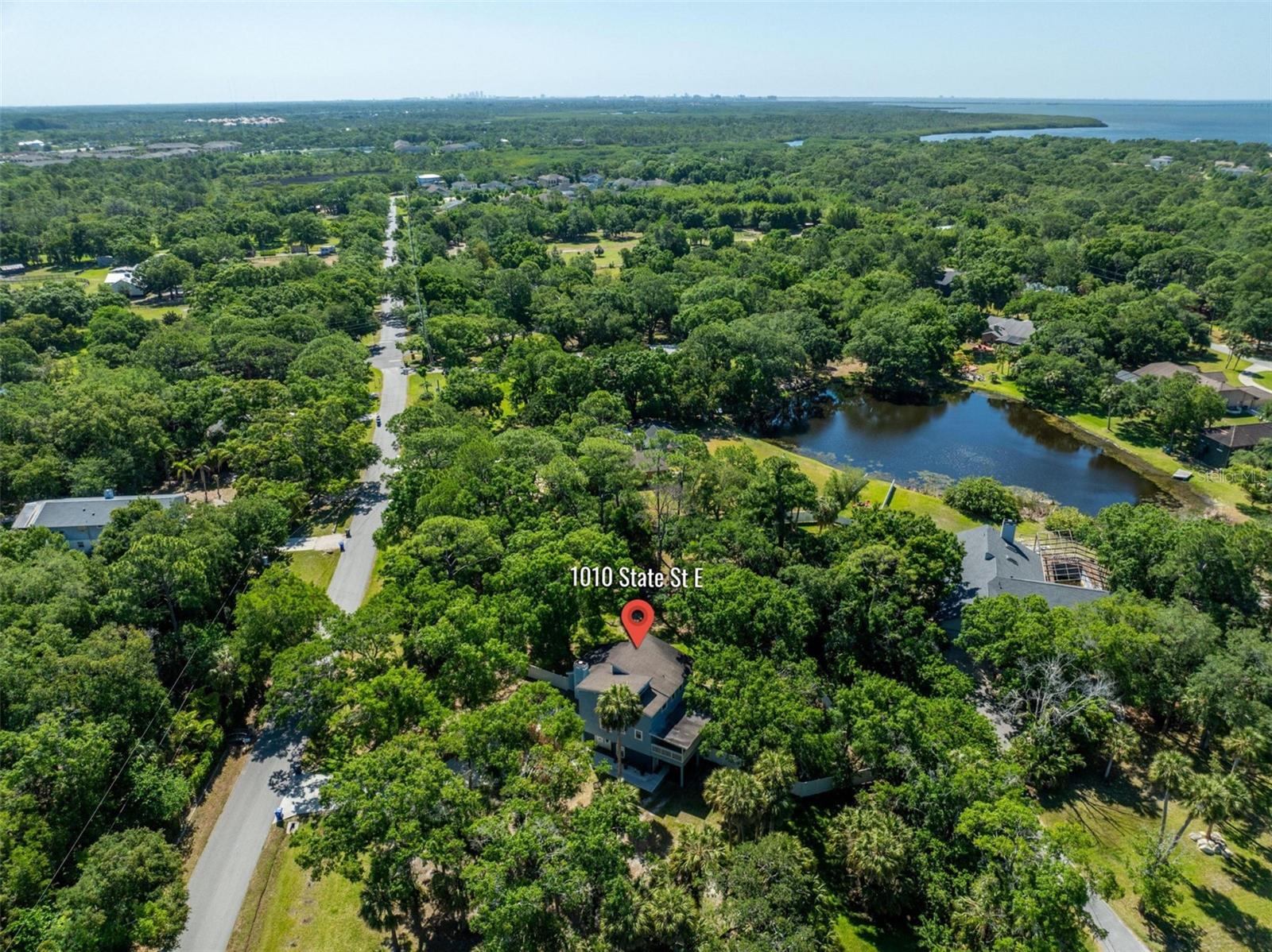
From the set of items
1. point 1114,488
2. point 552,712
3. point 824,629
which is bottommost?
point 1114,488

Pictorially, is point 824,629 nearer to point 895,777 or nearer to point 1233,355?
point 895,777

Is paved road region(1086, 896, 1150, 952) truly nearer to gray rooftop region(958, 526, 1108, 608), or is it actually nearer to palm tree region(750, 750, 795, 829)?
palm tree region(750, 750, 795, 829)

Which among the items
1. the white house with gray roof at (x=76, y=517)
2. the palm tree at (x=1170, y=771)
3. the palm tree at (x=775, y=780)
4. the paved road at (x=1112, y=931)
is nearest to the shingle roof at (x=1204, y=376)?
the palm tree at (x=1170, y=771)

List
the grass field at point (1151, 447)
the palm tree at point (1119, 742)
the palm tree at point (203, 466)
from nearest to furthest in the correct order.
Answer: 1. the palm tree at point (1119, 742)
2. the grass field at point (1151, 447)
3. the palm tree at point (203, 466)

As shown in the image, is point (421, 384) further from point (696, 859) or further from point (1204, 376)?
point (1204, 376)

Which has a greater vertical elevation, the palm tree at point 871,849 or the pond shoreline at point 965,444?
the palm tree at point 871,849

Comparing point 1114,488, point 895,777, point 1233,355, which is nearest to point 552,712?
point 895,777

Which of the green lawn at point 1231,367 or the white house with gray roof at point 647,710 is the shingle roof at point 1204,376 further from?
the white house with gray roof at point 647,710
